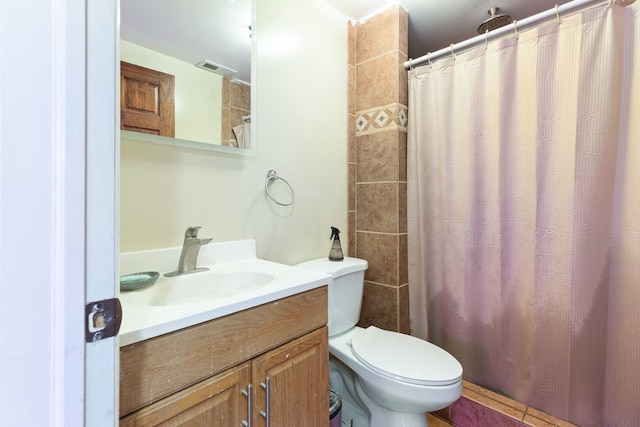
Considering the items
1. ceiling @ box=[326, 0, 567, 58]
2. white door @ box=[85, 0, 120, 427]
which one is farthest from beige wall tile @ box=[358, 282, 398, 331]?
ceiling @ box=[326, 0, 567, 58]

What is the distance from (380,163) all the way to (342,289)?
2.47 feet

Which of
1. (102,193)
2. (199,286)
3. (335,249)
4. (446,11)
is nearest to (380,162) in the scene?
(335,249)

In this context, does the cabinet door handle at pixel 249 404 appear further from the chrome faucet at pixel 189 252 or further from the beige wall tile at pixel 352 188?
the beige wall tile at pixel 352 188

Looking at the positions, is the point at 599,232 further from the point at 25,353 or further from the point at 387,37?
the point at 25,353

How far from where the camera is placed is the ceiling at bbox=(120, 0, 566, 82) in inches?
37.6

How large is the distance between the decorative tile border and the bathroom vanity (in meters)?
1.05

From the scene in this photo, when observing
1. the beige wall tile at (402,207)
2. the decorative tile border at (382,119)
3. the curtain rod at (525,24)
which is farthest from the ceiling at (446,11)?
the beige wall tile at (402,207)

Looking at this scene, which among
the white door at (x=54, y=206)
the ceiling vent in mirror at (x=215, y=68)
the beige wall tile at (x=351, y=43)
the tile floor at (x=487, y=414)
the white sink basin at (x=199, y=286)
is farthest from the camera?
the beige wall tile at (x=351, y=43)

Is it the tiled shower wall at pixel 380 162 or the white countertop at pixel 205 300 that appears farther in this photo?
the tiled shower wall at pixel 380 162

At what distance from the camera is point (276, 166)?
135 centimetres

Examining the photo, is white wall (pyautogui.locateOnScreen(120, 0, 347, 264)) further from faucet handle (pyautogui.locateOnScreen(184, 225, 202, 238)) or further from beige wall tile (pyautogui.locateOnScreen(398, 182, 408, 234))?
beige wall tile (pyautogui.locateOnScreen(398, 182, 408, 234))

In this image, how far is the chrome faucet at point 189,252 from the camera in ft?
3.25

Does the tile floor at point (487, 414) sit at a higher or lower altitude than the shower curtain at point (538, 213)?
lower

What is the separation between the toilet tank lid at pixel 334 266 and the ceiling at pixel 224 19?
2.86 feet
